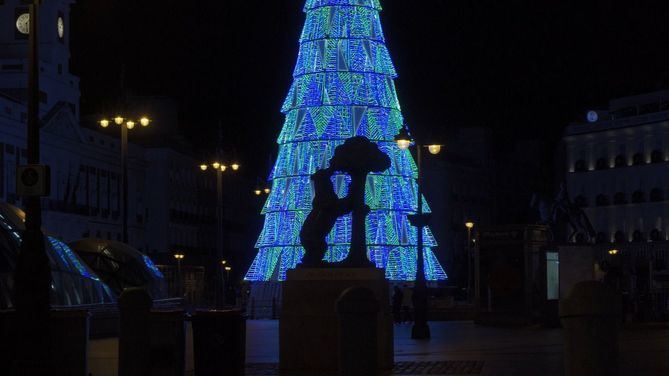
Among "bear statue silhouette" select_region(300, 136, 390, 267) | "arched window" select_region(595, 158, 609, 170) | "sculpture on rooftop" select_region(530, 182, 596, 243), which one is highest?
"arched window" select_region(595, 158, 609, 170)

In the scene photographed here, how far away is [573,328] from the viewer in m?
14.2

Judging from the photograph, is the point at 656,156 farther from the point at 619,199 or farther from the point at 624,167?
the point at 619,199

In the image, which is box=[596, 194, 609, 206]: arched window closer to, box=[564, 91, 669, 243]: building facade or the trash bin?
box=[564, 91, 669, 243]: building facade

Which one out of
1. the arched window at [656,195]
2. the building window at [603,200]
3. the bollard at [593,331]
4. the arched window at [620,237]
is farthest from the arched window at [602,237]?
the bollard at [593,331]

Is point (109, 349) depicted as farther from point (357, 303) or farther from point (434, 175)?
point (434, 175)

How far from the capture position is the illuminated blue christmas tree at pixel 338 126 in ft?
211

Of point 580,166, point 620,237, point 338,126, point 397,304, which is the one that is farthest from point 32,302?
point 580,166

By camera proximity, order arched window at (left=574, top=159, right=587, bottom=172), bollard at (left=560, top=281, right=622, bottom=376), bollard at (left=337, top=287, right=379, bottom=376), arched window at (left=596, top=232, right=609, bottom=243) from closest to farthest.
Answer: bollard at (left=560, top=281, right=622, bottom=376) < bollard at (left=337, top=287, right=379, bottom=376) < arched window at (left=596, top=232, right=609, bottom=243) < arched window at (left=574, top=159, right=587, bottom=172)

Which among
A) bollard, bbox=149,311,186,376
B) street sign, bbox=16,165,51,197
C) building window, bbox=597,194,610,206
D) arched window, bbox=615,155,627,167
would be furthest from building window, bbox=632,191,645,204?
street sign, bbox=16,165,51,197

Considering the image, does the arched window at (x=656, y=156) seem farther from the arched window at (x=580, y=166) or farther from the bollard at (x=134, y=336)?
the bollard at (x=134, y=336)

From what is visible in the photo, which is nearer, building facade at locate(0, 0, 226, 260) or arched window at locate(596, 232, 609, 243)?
building facade at locate(0, 0, 226, 260)

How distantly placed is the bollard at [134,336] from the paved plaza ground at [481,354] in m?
4.34

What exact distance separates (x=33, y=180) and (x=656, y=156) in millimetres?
86176

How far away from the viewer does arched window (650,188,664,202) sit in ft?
330
